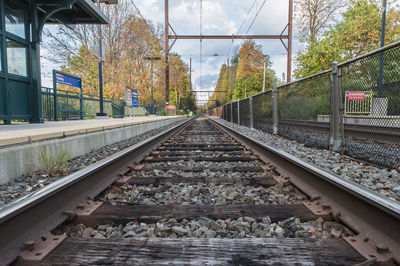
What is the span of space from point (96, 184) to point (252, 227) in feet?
5.29

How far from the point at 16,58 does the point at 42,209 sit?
22.7ft

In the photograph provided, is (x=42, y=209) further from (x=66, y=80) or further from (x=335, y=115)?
(x=66, y=80)

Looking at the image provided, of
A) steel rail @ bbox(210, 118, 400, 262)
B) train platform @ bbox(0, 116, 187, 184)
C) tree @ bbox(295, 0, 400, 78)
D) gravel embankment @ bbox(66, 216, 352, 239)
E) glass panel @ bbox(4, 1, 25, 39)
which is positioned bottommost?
gravel embankment @ bbox(66, 216, 352, 239)

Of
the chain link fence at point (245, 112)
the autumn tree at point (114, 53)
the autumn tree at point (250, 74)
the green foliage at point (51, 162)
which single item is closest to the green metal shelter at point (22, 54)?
the green foliage at point (51, 162)

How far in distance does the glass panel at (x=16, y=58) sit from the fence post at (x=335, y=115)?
25.7 feet

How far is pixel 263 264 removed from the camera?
1.24 m

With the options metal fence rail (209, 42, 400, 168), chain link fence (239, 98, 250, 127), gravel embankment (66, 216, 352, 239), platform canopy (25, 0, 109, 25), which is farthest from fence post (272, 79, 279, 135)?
gravel embankment (66, 216, 352, 239)

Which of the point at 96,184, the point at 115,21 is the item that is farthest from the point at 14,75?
the point at 115,21

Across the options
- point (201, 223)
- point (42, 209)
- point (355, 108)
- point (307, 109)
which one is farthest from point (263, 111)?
point (42, 209)

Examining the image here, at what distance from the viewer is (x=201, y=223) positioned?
1773 millimetres

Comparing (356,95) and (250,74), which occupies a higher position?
(250,74)

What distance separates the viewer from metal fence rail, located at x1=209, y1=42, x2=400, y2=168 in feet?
13.1

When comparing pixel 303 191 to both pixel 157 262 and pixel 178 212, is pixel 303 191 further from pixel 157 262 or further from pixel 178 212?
pixel 157 262

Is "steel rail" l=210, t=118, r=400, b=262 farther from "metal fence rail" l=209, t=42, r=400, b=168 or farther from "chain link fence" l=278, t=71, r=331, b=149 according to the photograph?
"chain link fence" l=278, t=71, r=331, b=149
